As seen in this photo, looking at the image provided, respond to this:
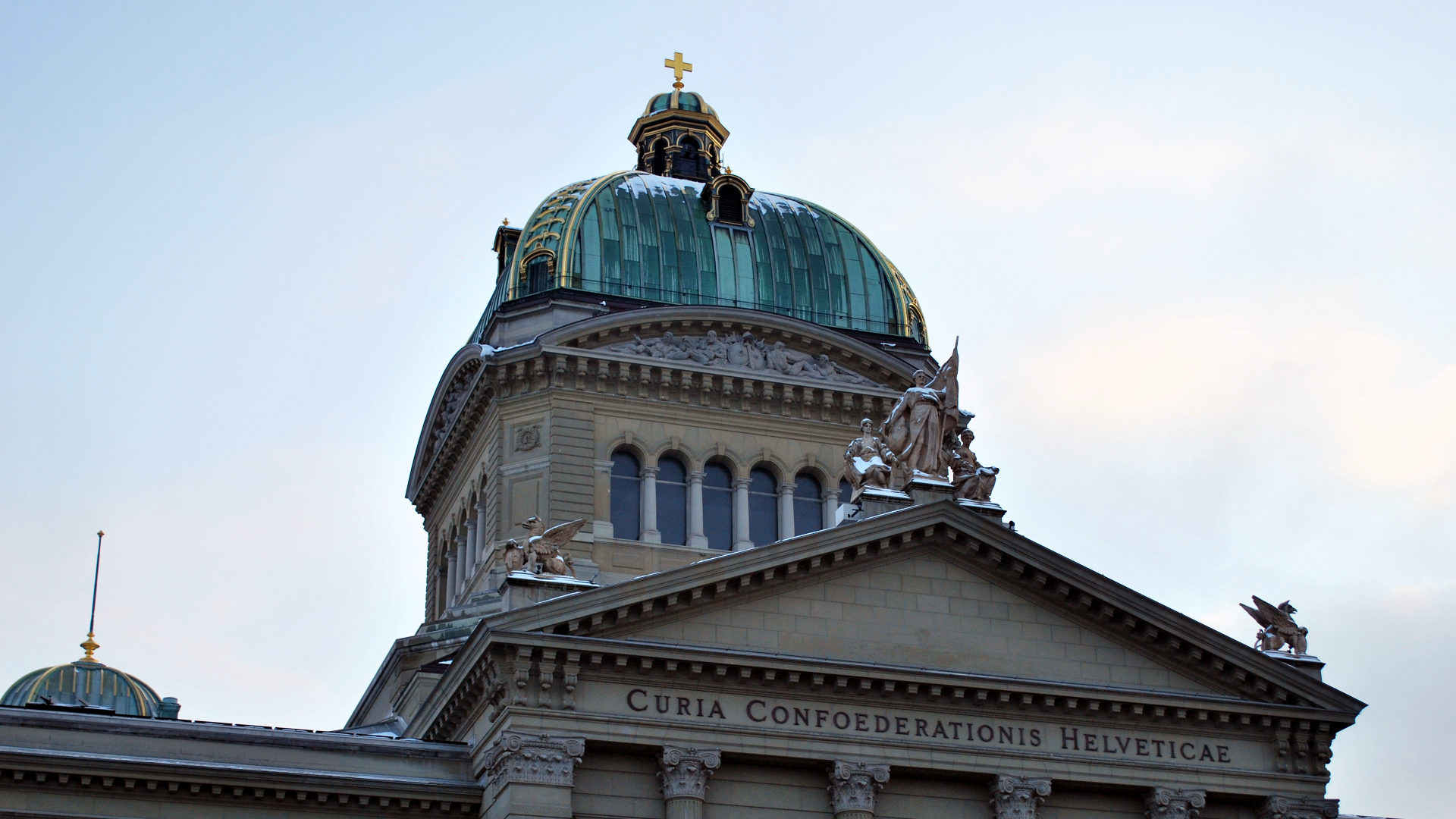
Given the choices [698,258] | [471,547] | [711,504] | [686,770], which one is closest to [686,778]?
[686,770]

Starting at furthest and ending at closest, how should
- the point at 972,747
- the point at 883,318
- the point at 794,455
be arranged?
1. the point at 883,318
2. the point at 794,455
3. the point at 972,747

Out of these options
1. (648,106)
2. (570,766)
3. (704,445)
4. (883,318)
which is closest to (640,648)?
(570,766)

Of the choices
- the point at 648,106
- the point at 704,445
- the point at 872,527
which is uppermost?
the point at 648,106

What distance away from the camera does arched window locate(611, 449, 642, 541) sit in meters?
47.7

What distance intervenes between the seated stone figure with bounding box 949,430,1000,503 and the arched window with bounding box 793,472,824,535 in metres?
9.76

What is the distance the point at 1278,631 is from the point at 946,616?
7.07 m

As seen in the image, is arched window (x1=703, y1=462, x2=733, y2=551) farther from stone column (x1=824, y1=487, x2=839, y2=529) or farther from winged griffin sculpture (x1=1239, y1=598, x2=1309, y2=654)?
winged griffin sculpture (x1=1239, y1=598, x2=1309, y2=654)

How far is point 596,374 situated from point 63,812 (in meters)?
17.8

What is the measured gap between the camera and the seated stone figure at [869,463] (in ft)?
128

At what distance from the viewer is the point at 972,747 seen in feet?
122

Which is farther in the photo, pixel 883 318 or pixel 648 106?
pixel 648 106

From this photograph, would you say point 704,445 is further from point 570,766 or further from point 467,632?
point 570,766

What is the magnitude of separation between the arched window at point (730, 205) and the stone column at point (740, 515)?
8235 millimetres

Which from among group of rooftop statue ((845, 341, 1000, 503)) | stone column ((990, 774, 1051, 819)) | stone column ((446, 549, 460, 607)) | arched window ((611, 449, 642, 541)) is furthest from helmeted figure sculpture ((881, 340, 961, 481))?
stone column ((446, 549, 460, 607))
